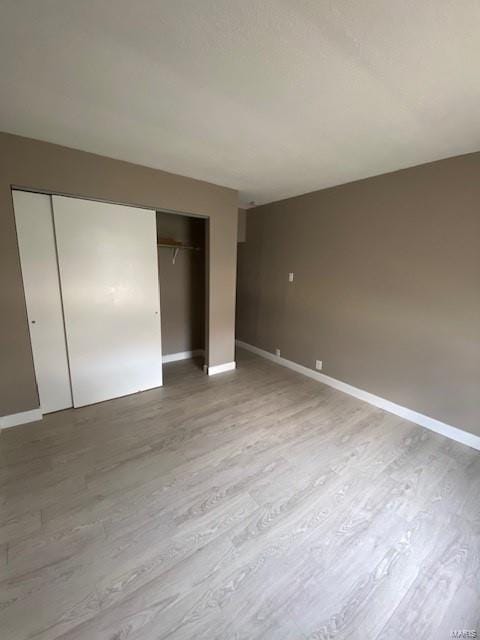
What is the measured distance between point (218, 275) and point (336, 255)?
147 centimetres

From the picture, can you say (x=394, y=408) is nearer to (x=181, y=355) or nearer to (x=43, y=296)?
(x=181, y=355)

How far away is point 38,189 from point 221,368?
2.72 meters

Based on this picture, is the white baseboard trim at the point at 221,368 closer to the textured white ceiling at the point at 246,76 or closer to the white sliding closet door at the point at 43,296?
the white sliding closet door at the point at 43,296

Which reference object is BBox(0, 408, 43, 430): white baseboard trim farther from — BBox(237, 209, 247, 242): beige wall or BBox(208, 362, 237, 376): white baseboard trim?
BBox(237, 209, 247, 242): beige wall

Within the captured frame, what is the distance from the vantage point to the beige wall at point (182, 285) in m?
3.77

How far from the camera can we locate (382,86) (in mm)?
1404

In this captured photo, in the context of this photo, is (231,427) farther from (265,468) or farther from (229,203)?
(229,203)

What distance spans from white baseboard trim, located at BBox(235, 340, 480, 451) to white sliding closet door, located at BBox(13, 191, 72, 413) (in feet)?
9.22

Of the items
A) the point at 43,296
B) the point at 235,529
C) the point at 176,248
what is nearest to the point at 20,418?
the point at 43,296

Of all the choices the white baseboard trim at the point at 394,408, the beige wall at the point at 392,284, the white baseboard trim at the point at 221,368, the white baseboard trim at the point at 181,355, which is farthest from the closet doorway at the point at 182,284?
the white baseboard trim at the point at 394,408

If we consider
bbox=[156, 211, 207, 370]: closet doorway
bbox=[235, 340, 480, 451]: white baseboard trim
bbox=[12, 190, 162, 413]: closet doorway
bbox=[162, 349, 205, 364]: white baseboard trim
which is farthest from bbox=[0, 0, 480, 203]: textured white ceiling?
bbox=[162, 349, 205, 364]: white baseboard trim

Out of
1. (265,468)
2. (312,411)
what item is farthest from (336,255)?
(265,468)

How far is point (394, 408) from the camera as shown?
2.74m

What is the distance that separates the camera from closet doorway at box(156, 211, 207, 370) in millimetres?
3750
